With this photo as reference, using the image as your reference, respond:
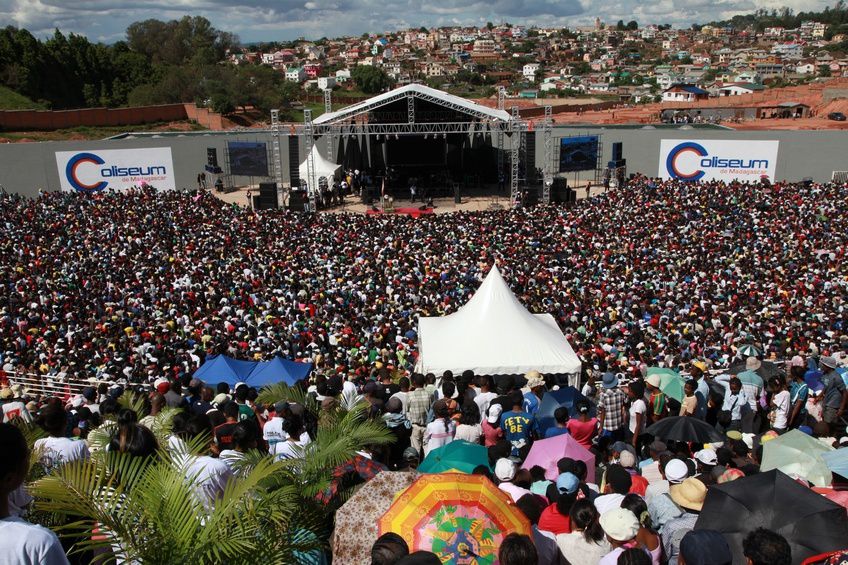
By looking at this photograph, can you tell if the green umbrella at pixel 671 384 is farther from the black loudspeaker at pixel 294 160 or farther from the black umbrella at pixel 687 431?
the black loudspeaker at pixel 294 160

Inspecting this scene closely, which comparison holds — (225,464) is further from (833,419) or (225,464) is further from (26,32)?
(26,32)

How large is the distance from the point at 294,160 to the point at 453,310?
1711 cm

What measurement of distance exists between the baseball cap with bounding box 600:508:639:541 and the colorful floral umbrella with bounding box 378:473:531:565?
45 cm

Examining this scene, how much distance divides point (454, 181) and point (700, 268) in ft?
62.4

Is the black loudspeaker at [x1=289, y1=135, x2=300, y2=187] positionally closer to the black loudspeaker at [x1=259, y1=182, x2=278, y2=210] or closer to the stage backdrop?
the black loudspeaker at [x1=259, y1=182, x2=278, y2=210]

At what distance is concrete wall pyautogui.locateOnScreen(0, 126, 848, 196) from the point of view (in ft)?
98.4

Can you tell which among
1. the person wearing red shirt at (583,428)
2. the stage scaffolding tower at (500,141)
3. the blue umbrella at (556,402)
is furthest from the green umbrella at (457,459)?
the stage scaffolding tower at (500,141)

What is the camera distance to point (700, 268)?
54.3 feet

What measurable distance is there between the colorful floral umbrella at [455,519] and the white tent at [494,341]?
6188mm

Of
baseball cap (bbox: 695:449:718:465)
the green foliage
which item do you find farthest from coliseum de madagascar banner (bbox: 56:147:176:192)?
the green foliage

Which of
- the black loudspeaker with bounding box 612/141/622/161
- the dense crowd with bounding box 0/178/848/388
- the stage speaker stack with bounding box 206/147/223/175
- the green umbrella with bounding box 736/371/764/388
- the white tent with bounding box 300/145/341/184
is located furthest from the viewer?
the stage speaker stack with bounding box 206/147/223/175

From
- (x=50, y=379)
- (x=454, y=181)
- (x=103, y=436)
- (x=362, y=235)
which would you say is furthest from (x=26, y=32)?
(x=103, y=436)

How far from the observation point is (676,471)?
16.9ft

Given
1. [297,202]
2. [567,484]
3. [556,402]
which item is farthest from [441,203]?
[567,484]
